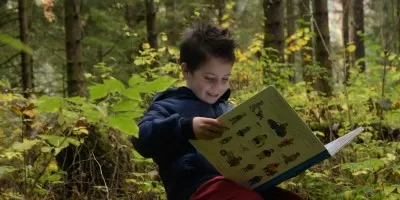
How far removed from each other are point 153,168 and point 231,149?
2.37 meters

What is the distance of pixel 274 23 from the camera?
7008 millimetres

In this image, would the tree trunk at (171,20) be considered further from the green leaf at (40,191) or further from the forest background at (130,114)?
the green leaf at (40,191)

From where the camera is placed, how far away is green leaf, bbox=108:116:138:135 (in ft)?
6.42

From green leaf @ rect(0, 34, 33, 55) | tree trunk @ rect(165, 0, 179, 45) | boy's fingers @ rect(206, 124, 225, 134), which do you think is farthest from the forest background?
tree trunk @ rect(165, 0, 179, 45)

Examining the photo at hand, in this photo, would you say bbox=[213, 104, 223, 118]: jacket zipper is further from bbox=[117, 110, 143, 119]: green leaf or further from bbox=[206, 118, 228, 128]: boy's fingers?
bbox=[206, 118, 228, 128]: boy's fingers

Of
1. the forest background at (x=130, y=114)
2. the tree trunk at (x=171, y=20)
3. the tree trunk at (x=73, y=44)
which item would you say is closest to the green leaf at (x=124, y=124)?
the forest background at (x=130, y=114)

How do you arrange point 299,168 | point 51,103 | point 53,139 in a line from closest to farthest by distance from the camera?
point 299,168, point 51,103, point 53,139

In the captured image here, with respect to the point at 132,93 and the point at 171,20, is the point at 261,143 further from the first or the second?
the point at 171,20

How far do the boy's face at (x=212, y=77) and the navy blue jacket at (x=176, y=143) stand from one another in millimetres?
73

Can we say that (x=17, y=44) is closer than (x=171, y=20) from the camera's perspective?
Yes

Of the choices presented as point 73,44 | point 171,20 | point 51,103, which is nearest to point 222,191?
point 51,103

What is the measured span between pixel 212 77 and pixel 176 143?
363 mm

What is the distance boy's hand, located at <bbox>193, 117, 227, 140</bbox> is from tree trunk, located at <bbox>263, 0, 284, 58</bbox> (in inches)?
203

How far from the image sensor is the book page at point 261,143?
1721 mm
